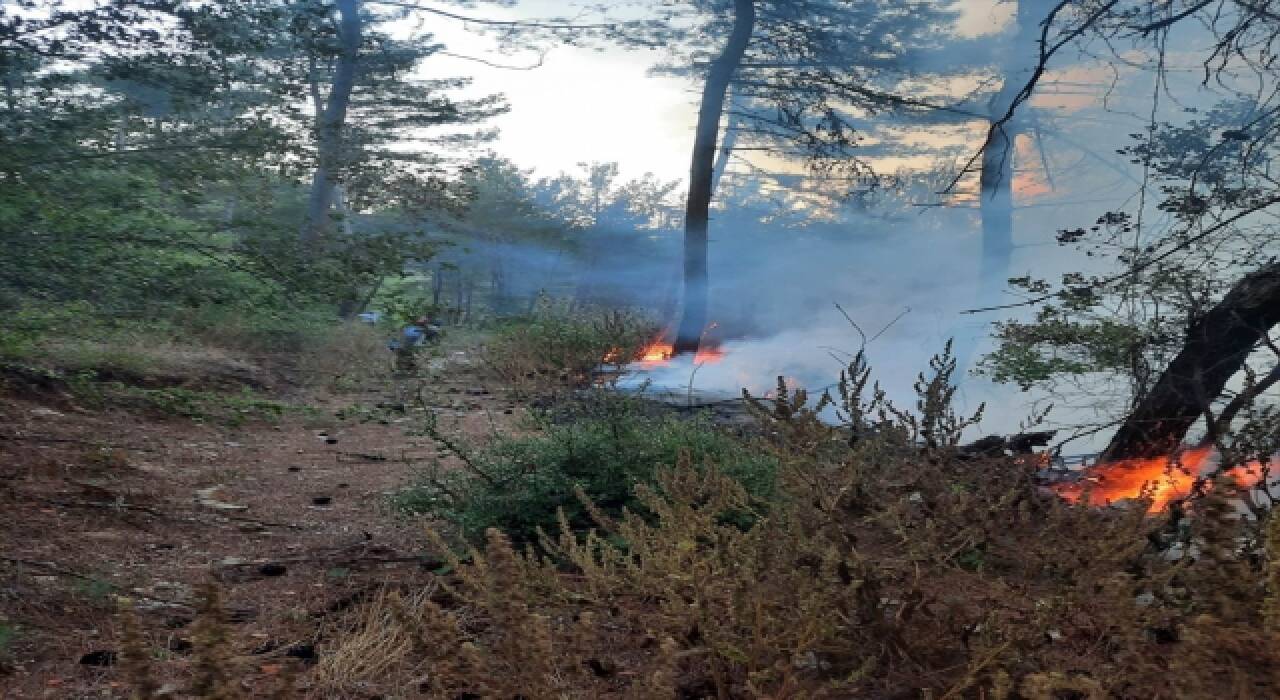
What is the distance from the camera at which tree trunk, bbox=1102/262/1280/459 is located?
5.16 metres

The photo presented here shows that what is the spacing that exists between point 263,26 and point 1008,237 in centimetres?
1365

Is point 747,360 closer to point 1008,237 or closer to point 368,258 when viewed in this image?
point 1008,237

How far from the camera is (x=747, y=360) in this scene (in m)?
14.9

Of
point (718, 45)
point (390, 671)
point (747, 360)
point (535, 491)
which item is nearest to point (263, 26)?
point (535, 491)

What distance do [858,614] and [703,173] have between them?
14.3m

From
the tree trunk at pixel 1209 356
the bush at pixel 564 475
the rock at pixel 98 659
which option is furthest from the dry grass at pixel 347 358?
the tree trunk at pixel 1209 356

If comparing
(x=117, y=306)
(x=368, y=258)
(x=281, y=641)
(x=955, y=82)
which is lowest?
(x=281, y=641)

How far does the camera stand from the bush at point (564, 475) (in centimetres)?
410

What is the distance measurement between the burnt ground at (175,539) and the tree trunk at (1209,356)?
174 inches

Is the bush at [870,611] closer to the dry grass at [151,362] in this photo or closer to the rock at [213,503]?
the rock at [213,503]

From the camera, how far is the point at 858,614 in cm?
214

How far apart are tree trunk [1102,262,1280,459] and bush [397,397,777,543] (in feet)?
7.73

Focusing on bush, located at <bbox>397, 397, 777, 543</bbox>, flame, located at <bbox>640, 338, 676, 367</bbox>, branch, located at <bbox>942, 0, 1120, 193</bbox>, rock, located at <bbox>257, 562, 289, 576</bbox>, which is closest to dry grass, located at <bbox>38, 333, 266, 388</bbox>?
rock, located at <bbox>257, 562, 289, 576</bbox>

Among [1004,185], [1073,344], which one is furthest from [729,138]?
[1073,344]
